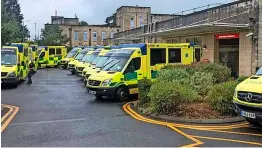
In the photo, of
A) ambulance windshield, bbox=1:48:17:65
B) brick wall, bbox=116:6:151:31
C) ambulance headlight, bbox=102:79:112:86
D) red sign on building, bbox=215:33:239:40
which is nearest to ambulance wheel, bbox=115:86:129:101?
ambulance headlight, bbox=102:79:112:86

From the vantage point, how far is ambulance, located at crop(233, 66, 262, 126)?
26.1 ft

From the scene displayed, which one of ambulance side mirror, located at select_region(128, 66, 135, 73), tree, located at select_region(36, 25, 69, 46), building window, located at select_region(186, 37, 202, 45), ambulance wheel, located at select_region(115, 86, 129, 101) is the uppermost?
tree, located at select_region(36, 25, 69, 46)

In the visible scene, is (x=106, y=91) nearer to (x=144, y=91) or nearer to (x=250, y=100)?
(x=144, y=91)

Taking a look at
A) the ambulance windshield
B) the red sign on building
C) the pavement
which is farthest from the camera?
the red sign on building

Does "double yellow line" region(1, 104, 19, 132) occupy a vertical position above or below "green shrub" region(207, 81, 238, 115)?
below

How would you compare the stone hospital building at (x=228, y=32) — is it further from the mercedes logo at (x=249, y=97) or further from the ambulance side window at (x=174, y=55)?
the mercedes logo at (x=249, y=97)

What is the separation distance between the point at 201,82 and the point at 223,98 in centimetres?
256

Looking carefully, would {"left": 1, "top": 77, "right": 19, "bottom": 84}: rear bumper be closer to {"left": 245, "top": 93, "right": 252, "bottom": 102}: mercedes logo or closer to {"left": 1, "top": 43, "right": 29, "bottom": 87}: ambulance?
{"left": 1, "top": 43, "right": 29, "bottom": 87}: ambulance

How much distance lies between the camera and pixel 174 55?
1714 cm

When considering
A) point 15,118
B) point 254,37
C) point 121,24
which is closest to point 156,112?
point 15,118

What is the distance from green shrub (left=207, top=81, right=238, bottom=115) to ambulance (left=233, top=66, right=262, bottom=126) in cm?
124

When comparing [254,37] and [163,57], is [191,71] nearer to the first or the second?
[163,57]

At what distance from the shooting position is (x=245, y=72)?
65.9 ft

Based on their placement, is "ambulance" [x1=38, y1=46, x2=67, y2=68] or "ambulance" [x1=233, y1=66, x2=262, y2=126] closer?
"ambulance" [x1=233, y1=66, x2=262, y2=126]
